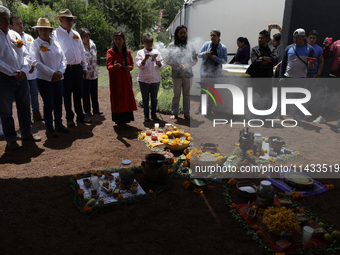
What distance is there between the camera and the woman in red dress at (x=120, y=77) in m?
5.10

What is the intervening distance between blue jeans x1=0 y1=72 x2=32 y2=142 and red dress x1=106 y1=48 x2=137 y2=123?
158 centimetres

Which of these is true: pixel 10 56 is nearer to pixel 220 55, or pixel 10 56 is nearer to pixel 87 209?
pixel 87 209

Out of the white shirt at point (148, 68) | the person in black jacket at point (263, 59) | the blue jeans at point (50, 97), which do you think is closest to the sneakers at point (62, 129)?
the blue jeans at point (50, 97)

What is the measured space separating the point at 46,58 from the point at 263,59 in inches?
183

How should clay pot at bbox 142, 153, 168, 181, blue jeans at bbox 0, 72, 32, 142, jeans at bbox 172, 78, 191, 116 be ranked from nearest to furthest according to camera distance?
1. clay pot at bbox 142, 153, 168, 181
2. blue jeans at bbox 0, 72, 32, 142
3. jeans at bbox 172, 78, 191, 116

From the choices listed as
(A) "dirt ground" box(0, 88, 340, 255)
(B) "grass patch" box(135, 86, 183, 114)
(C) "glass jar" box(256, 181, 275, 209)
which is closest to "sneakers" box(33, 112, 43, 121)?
(A) "dirt ground" box(0, 88, 340, 255)

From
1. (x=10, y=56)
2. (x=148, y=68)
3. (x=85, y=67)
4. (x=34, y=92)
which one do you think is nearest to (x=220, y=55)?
(x=148, y=68)

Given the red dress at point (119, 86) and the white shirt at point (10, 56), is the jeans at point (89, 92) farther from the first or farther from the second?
the white shirt at point (10, 56)

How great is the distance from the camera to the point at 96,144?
4816mm

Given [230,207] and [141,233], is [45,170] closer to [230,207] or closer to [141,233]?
[141,233]

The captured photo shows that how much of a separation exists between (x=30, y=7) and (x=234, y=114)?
11776mm

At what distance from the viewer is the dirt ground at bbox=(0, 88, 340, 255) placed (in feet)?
8.12

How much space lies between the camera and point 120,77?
5238mm

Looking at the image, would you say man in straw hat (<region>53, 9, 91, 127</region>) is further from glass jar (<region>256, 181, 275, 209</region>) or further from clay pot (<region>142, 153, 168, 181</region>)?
glass jar (<region>256, 181, 275, 209</region>)
